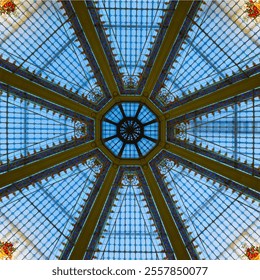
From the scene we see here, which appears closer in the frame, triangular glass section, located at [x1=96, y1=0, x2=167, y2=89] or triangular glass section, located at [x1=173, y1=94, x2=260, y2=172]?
triangular glass section, located at [x1=96, y1=0, x2=167, y2=89]

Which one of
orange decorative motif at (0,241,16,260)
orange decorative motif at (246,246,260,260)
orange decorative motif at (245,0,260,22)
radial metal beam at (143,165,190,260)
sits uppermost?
orange decorative motif at (245,0,260,22)

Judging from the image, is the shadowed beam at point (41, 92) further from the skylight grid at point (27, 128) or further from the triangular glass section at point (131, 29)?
the triangular glass section at point (131, 29)

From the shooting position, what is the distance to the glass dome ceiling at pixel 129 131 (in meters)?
26.2

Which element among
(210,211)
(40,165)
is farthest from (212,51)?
(40,165)

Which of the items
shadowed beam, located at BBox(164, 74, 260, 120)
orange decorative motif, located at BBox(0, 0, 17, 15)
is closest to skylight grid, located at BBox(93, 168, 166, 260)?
shadowed beam, located at BBox(164, 74, 260, 120)

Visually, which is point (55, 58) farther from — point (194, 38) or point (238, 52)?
point (238, 52)

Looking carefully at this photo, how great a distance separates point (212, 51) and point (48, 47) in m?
9.54

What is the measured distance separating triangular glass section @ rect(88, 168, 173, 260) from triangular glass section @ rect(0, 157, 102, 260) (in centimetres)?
165

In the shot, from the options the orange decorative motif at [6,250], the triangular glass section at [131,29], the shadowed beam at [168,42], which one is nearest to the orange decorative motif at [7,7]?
the triangular glass section at [131,29]

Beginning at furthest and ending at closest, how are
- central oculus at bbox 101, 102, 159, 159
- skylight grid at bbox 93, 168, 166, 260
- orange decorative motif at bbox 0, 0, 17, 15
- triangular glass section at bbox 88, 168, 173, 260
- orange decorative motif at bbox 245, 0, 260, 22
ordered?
1. central oculus at bbox 101, 102, 159, 159
2. skylight grid at bbox 93, 168, 166, 260
3. triangular glass section at bbox 88, 168, 173, 260
4. orange decorative motif at bbox 0, 0, 17, 15
5. orange decorative motif at bbox 245, 0, 260, 22

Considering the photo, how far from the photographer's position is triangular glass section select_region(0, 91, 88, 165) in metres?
27.2

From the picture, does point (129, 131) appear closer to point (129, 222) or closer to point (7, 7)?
point (129, 222)

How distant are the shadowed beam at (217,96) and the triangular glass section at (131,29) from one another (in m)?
2.99

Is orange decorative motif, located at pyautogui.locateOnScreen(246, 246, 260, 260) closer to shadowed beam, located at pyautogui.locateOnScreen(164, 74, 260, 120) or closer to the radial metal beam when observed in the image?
the radial metal beam
